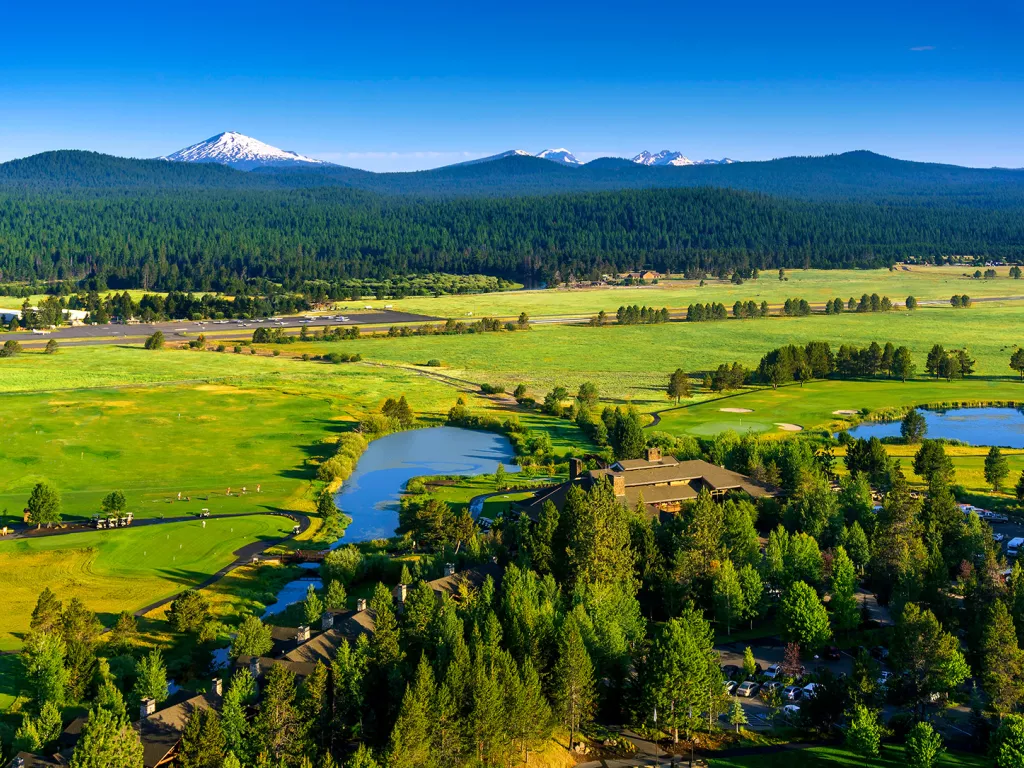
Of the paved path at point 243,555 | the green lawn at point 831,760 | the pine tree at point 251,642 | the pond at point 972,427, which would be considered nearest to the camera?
the green lawn at point 831,760

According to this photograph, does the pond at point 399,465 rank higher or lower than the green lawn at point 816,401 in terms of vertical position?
lower

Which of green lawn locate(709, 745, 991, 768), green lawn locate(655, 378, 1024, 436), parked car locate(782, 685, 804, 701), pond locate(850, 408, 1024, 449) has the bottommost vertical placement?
green lawn locate(709, 745, 991, 768)

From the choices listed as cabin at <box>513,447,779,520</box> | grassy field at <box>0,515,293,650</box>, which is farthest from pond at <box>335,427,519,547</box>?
cabin at <box>513,447,779,520</box>

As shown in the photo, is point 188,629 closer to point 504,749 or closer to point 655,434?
point 504,749

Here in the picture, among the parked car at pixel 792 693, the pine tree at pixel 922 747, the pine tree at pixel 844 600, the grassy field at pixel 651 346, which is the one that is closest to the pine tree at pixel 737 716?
the parked car at pixel 792 693

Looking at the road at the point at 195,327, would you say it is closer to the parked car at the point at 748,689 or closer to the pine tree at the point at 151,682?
the pine tree at the point at 151,682

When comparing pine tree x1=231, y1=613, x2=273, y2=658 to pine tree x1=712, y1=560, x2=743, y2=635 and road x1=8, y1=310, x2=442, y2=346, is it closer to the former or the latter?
pine tree x1=712, y1=560, x2=743, y2=635
